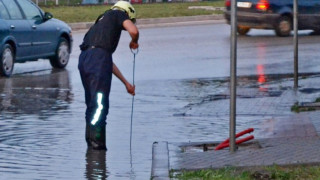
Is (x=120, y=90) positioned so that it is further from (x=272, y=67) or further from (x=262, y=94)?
(x=272, y=67)

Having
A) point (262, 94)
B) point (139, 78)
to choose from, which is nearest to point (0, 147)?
point (262, 94)

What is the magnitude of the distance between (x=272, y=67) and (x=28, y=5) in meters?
4.82

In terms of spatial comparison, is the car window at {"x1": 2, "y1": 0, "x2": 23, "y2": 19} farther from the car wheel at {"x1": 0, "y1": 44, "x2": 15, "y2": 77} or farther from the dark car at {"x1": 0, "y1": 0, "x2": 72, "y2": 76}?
the car wheel at {"x1": 0, "y1": 44, "x2": 15, "y2": 77}

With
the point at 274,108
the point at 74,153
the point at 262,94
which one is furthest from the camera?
the point at 262,94

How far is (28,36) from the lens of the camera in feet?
60.8

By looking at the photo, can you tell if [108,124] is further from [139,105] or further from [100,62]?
[100,62]

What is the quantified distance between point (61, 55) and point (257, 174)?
40.8ft

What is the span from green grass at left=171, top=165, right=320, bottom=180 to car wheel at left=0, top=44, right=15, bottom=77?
9924 mm

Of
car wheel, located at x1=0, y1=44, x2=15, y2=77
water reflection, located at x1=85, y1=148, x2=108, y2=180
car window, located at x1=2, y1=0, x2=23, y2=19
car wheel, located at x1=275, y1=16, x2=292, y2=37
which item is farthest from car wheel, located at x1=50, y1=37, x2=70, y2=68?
water reflection, located at x1=85, y1=148, x2=108, y2=180

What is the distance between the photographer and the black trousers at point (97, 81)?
9.73 meters

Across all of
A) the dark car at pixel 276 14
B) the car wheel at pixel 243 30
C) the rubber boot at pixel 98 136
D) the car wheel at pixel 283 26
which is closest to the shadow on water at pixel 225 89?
the rubber boot at pixel 98 136

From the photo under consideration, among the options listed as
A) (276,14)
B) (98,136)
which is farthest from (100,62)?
(276,14)

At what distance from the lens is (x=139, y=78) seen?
1781cm

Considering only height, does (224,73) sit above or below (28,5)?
below
